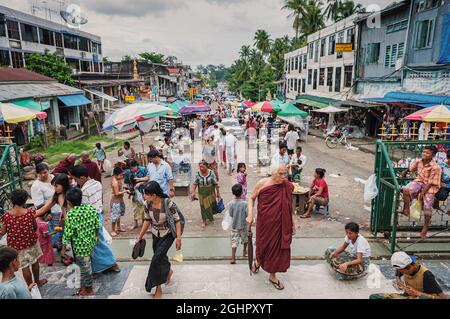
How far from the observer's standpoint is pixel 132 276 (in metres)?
4.85

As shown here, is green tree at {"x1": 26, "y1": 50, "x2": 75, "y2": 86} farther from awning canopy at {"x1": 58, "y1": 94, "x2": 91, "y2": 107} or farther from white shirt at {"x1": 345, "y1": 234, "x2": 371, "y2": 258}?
white shirt at {"x1": 345, "y1": 234, "x2": 371, "y2": 258}

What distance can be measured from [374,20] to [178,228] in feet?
67.4

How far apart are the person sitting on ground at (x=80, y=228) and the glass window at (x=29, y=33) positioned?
26.5 meters

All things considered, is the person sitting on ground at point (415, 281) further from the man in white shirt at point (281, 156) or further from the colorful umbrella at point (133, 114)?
the colorful umbrella at point (133, 114)

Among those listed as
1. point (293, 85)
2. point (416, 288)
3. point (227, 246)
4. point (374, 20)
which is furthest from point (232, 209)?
point (293, 85)

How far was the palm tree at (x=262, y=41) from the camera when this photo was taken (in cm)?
5981

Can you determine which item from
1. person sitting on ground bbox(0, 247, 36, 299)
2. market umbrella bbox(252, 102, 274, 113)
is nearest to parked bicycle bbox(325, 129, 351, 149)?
market umbrella bbox(252, 102, 274, 113)

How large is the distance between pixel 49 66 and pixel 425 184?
81.0ft

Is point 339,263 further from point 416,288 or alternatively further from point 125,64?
point 125,64

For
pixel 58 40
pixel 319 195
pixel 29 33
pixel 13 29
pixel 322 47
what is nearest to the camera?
pixel 319 195

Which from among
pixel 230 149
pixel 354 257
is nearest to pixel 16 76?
pixel 230 149

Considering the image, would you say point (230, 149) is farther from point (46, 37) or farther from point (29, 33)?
point (46, 37)

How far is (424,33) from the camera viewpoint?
49.2ft

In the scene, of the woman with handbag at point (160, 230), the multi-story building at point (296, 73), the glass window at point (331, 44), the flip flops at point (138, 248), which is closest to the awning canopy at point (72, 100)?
the flip flops at point (138, 248)
